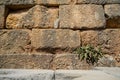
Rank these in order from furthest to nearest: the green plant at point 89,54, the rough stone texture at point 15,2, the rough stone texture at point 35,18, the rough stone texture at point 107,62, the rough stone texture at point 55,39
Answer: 1. the rough stone texture at point 15,2
2. the rough stone texture at point 35,18
3. the rough stone texture at point 55,39
4. the rough stone texture at point 107,62
5. the green plant at point 89,54

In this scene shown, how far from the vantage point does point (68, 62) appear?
4020mm

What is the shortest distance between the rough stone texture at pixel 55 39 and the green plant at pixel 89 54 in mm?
202

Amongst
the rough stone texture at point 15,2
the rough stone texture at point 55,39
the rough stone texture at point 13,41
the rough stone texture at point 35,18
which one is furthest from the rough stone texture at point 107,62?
the rough stone texture at point 15,2

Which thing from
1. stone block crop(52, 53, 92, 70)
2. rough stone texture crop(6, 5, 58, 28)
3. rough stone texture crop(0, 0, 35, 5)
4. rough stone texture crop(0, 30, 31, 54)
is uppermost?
rough stone texture crop(0, 0, 35, 5)

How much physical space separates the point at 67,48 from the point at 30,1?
4.13 feet

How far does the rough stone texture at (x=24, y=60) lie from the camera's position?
4047mm

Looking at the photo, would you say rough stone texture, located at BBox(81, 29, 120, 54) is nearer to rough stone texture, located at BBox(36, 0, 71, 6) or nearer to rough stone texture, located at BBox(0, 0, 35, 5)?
rough stone texture, located at BBox(36, 0, 71, 6)

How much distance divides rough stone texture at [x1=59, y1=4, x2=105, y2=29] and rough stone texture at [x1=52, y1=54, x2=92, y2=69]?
61 centimetres

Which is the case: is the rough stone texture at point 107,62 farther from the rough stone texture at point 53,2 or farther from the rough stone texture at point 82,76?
the rough stone texture at point 82,76

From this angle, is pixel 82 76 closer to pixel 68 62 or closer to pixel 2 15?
pixel 68 62

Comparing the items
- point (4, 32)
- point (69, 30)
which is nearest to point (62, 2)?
point (69, 30)

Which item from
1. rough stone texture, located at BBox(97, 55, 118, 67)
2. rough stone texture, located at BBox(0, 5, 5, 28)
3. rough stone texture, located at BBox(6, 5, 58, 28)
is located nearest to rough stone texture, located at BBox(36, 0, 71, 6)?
rough stone texture, located at BBox(6, 5, 58, 28)

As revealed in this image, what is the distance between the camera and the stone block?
3.98m

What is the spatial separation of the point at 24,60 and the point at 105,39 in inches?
64.2
